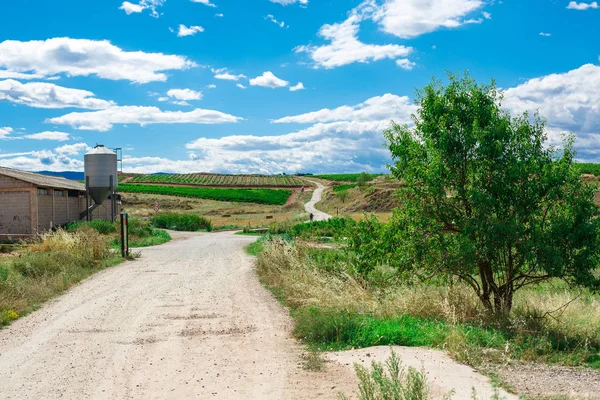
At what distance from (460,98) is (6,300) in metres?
10.2

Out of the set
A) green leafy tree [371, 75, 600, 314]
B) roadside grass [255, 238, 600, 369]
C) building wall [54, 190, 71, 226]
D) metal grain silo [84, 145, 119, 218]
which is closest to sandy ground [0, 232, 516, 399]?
roadside grass [255, 238, 600, 369]

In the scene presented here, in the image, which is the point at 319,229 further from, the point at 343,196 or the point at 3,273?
the point at 343,196

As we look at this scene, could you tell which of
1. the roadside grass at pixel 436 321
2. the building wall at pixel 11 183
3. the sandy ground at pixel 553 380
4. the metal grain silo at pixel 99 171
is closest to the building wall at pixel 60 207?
the metal grain silo at pixel 99 171

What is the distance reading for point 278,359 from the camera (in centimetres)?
836

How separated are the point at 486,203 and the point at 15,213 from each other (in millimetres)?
29434

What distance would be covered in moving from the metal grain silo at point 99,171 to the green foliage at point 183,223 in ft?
41.7

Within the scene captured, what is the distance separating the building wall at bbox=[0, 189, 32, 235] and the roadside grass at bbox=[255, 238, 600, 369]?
78.0ft

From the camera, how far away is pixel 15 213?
32156mm

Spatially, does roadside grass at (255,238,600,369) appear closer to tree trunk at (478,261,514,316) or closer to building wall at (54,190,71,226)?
tree trunk at (478,261,514,316)

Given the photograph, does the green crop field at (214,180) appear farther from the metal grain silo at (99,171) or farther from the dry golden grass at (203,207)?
the metal grain silo at (99,171)

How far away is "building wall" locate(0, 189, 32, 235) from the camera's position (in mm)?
32062

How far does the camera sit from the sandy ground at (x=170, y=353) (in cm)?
695

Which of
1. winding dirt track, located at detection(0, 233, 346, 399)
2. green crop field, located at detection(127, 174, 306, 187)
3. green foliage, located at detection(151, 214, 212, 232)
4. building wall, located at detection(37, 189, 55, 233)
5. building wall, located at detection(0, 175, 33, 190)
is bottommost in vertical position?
green foliage, located at detection(151, 214, 212, 232)

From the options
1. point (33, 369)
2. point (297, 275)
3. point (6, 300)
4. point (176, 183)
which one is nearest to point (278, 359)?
point (33, 369)
